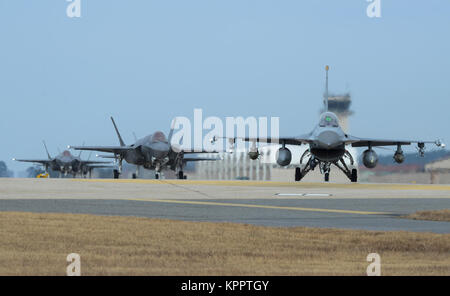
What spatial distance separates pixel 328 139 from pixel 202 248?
34838 mm

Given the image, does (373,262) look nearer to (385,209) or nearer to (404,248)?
(404,248)

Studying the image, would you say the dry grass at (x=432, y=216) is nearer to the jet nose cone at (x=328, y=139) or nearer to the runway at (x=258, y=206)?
the runway at (x=258, y=206)

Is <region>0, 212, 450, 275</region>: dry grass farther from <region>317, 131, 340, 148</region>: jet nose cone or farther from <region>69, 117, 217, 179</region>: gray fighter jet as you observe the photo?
<region>69, 117, 217, 179</region>: gray fighter jet

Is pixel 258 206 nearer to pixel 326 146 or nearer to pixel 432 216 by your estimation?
pixel 432 216

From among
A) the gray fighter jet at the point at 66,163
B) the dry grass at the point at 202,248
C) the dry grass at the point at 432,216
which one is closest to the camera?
the dry grass at the point at 202,248

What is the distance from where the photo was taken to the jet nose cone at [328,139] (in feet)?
161

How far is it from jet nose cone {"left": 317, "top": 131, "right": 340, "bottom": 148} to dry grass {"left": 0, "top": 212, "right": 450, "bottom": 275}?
29.5 metres

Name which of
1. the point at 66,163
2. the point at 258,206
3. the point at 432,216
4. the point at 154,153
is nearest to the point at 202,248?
the point at 432,216

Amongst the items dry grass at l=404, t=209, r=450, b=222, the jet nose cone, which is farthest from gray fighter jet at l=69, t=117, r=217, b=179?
dry grass at l=404, t=209, r=450, b=222

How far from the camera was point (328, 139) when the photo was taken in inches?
1935

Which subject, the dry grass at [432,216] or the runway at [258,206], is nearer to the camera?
the runway at [258,206]

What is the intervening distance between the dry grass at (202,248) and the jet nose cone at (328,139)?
96.7 ft

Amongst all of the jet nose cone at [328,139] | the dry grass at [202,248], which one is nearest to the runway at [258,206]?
the dry grass at [202,248]
